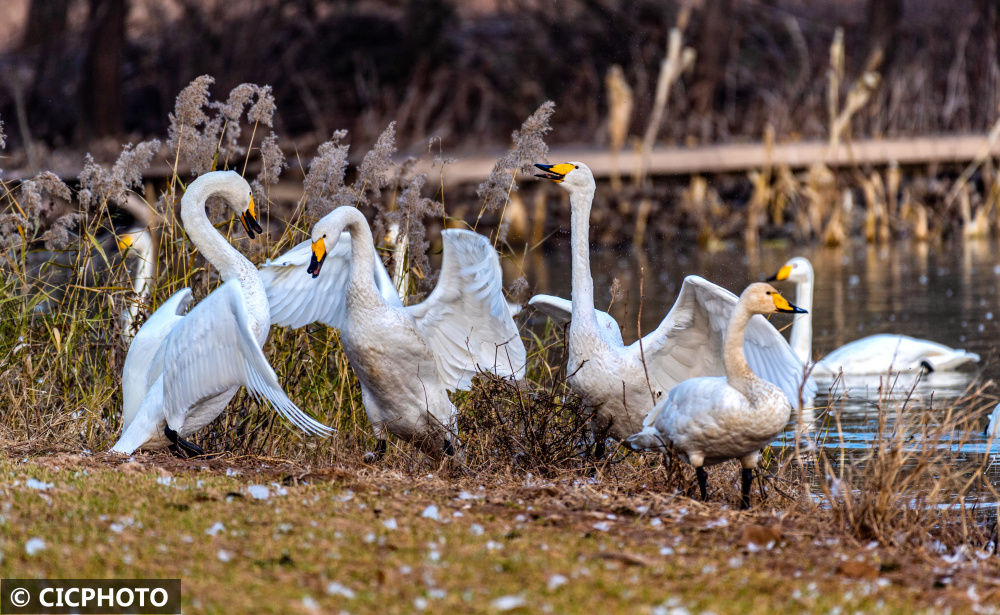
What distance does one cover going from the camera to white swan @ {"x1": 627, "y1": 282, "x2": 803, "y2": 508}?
510 cm

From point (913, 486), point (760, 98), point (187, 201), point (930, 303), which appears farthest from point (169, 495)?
point (760, 98)

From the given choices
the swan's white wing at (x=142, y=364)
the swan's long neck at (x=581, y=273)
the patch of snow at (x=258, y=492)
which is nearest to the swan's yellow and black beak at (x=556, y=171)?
the swan's long neck at (x=581, y=273)

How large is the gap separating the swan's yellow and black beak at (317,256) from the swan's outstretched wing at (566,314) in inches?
51.5

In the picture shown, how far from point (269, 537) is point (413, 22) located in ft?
68.6

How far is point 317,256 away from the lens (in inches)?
223

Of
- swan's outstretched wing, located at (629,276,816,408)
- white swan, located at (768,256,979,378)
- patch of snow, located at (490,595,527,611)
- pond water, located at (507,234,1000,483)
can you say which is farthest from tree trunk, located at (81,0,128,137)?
patch of snow, located at (490,595,527,611)

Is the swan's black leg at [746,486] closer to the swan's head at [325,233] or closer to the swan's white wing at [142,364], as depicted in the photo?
the swan's head at [325,233]

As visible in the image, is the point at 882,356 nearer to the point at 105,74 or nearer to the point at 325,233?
the point at 325,233

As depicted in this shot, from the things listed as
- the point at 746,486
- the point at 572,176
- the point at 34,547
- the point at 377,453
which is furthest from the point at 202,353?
the point at 746,486

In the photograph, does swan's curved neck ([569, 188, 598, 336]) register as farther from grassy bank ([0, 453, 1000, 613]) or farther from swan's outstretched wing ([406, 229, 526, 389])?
grassy bank ([0, 453, 1000, 613])

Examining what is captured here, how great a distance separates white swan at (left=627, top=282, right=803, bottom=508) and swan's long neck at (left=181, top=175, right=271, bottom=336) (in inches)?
74.5

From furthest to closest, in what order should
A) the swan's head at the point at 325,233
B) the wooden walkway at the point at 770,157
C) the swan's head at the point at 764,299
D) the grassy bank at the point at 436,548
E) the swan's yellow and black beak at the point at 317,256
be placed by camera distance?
the wooden walkway at the point at 770,157 < the swan's head at the point at 325,233 < the swan's yellow and black beak at the point at 317,256 < the swan's head at the point at 764,299 < the grassy bank at the point at 436,548

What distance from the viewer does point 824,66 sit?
974 inches

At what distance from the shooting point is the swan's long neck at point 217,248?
583 centimetres
